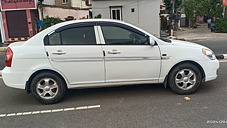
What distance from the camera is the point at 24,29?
15.1m

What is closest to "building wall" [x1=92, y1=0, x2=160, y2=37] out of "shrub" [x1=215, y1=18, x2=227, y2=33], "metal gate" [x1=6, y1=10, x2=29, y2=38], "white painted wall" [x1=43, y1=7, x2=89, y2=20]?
"white painted wall" [x1=43, y1=7, x2=89, y2=20]

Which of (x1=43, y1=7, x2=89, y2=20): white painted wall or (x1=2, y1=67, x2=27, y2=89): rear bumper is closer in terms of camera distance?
(x1=2, y1=67, x2=27, y2=89): rear bumper

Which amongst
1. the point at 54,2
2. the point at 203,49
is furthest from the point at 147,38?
the point at 54,2

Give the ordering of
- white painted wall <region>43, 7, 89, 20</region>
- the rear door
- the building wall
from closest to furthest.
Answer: the rear door
the building wall
white painted wall <region>43, 7, 89, 20</region>

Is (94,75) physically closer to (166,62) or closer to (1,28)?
(166,62)

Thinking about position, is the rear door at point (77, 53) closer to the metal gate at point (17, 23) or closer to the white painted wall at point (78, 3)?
the metal gate at point (17, 23)

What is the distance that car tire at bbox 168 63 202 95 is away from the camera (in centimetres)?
406

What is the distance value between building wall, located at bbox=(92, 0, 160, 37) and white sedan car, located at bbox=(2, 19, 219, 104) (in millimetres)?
11209

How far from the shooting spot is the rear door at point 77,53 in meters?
3.79

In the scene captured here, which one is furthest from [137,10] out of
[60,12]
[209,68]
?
[209,68]

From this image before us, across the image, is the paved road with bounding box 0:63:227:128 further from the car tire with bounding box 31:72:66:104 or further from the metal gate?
the metal gate

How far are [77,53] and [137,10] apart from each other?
11.9 m

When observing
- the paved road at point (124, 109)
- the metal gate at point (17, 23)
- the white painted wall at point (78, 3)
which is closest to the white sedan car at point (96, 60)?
the paved road at point (124, 109)

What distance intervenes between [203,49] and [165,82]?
1061mm
